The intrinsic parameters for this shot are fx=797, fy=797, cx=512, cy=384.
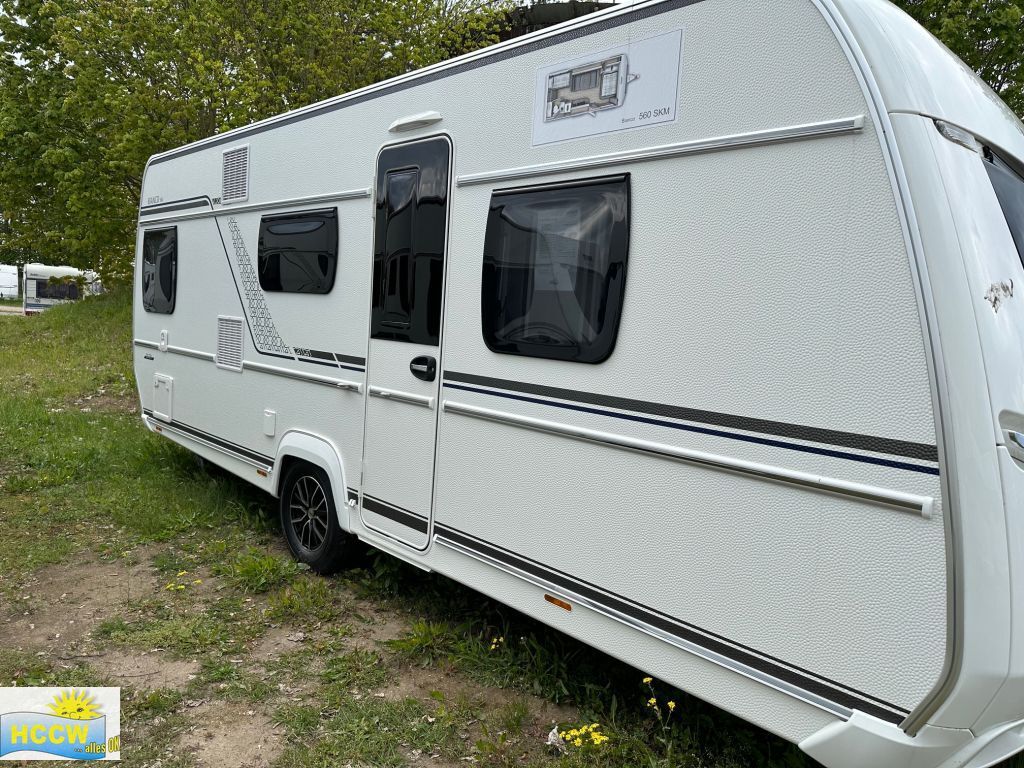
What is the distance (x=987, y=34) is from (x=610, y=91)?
637 cm

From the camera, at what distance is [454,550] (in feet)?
12.4

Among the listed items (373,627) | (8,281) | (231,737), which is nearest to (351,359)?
(373,627)

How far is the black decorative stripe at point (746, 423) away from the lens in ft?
7.30

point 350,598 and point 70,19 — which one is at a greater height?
point 70,19

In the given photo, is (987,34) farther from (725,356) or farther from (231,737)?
(231,737)

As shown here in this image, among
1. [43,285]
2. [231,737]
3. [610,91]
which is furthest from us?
[43,285]

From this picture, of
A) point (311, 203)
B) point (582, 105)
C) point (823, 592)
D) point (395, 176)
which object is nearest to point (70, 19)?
point (311, 203)

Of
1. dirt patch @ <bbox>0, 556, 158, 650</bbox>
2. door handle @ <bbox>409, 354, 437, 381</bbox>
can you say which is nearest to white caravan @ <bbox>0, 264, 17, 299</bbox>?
dirt patch @ <bbox>0, 556, 158, 650</bbox>

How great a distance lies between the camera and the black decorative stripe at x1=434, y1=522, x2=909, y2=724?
2311 millimetres

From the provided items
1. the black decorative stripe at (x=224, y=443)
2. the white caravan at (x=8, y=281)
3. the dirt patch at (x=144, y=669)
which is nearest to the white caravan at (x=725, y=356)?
the dirt patch at (x=144, y=669)

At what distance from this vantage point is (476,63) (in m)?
3.73

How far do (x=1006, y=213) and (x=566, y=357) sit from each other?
157 centimetres

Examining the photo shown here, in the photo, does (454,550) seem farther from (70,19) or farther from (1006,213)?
(70,19)

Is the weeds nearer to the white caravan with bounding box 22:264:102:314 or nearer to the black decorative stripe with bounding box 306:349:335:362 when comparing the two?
the black decorative stripe with bounding box 306:349:335:362
